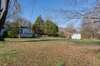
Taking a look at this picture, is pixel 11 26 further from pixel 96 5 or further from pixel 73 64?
pixel 73 64

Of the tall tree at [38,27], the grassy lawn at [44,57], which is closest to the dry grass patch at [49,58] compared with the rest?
the grassy lawn at [44,57]

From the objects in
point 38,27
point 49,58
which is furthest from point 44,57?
point 38,27

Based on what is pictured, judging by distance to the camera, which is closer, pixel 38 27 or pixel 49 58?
pixel 49 58

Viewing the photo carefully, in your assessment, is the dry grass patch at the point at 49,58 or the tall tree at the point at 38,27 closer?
the dry grass patch at the point at 49,58

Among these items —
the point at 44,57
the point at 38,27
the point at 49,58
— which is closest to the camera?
the point at 49,58

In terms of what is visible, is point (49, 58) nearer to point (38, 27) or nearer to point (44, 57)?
point (44, 57)

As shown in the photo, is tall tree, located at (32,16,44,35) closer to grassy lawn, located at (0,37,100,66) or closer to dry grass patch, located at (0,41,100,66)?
grassy lawn, located at (0,37,100,66)

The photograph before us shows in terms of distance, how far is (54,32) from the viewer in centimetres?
6912

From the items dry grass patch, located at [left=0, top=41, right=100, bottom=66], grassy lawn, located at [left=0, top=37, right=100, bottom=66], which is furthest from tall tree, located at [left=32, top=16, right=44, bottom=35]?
dry grass patch, located at [left=0, top=41, right=100, bottom=66]

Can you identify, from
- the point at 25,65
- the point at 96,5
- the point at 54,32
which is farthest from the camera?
the point at 54,32

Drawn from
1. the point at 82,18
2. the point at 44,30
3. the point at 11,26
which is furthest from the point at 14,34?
the point at 82,18

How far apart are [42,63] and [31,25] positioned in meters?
61.3

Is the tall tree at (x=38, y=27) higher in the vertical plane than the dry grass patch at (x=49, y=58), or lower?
higher

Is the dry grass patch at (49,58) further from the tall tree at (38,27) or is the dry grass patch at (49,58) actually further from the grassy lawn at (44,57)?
the tall tree at (38,27)
